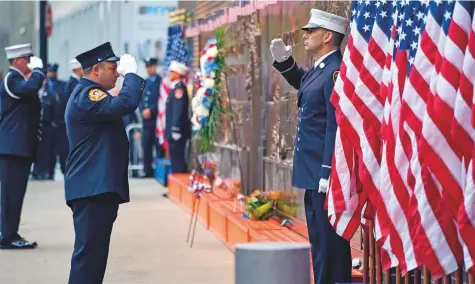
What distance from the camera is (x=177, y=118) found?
735 inches

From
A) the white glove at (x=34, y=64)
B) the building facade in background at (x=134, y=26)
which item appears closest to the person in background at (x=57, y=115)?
the building facade in background at (x=134, y=26)

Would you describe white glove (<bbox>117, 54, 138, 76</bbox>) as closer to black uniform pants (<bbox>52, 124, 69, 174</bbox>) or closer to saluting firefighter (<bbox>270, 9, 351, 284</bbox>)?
saluting firefighter (<bbox>270, 9, 351, 284</bbox>)

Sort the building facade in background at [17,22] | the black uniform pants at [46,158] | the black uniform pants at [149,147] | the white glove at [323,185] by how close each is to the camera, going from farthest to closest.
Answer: the building facade in background at [17,22], the black uniform pants at [46,158], the black uniform pants at [149,147], the white glove at [323,185]

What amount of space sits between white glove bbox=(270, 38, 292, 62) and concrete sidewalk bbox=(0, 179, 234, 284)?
2.63 m

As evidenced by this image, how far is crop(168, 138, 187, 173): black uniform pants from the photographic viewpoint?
19.1 meters

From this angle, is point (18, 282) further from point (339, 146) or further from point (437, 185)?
point (437, 185)

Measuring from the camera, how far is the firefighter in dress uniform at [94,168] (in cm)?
823

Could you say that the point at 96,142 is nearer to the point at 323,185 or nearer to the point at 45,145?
the point at 323,185

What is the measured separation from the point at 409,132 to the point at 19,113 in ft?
23.2

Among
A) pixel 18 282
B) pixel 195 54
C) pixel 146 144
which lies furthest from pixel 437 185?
pixel 146 144

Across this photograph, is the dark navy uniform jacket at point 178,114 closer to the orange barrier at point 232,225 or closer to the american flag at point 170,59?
the orange barrier at point 232,225

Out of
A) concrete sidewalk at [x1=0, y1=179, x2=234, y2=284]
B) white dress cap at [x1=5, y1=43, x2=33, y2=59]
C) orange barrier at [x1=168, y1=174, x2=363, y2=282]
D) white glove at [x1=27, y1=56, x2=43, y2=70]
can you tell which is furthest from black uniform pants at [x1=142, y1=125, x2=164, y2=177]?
white dress cap at [x1=5, y1=43, x2=33, y2=59]

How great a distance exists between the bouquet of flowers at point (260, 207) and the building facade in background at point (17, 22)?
14540 millimetres

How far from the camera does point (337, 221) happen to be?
737cm
